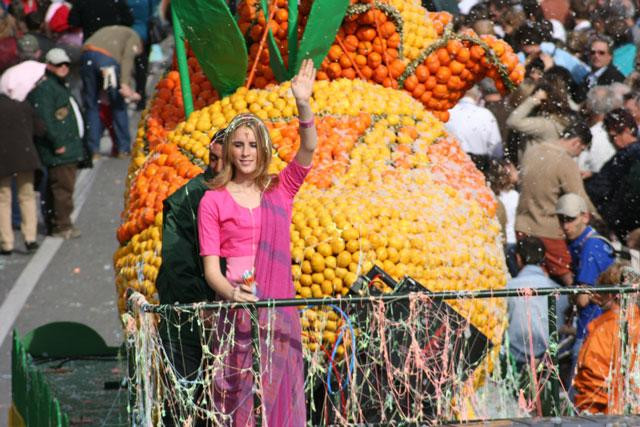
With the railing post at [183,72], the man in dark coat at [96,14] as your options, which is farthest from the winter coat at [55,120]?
the railing post at [183,72]

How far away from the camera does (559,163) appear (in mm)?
9930

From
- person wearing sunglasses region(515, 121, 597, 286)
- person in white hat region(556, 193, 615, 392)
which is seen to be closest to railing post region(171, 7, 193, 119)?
person in white hat region(556, 193, 615, 392)

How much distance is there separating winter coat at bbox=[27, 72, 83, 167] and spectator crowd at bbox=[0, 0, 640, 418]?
0.5 inches

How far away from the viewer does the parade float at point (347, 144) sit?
614 cm

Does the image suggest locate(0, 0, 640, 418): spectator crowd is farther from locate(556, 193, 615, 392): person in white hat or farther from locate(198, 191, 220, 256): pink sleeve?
locate(198, 191, 220, 256): pink sleeve

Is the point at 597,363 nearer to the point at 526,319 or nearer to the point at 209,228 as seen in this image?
the point at 526,319

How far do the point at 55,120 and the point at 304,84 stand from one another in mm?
7340

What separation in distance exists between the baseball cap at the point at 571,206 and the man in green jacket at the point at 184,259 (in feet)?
11.8

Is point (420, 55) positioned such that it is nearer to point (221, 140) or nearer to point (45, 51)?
point (221, 140)

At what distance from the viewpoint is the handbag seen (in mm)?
15696

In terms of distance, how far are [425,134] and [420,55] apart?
576mm

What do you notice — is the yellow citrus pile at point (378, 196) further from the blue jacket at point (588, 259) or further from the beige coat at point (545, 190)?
the beige coat at point (545, 190)

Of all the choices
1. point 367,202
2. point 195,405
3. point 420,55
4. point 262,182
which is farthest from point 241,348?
point 420,55

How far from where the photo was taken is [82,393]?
25.3 feet
